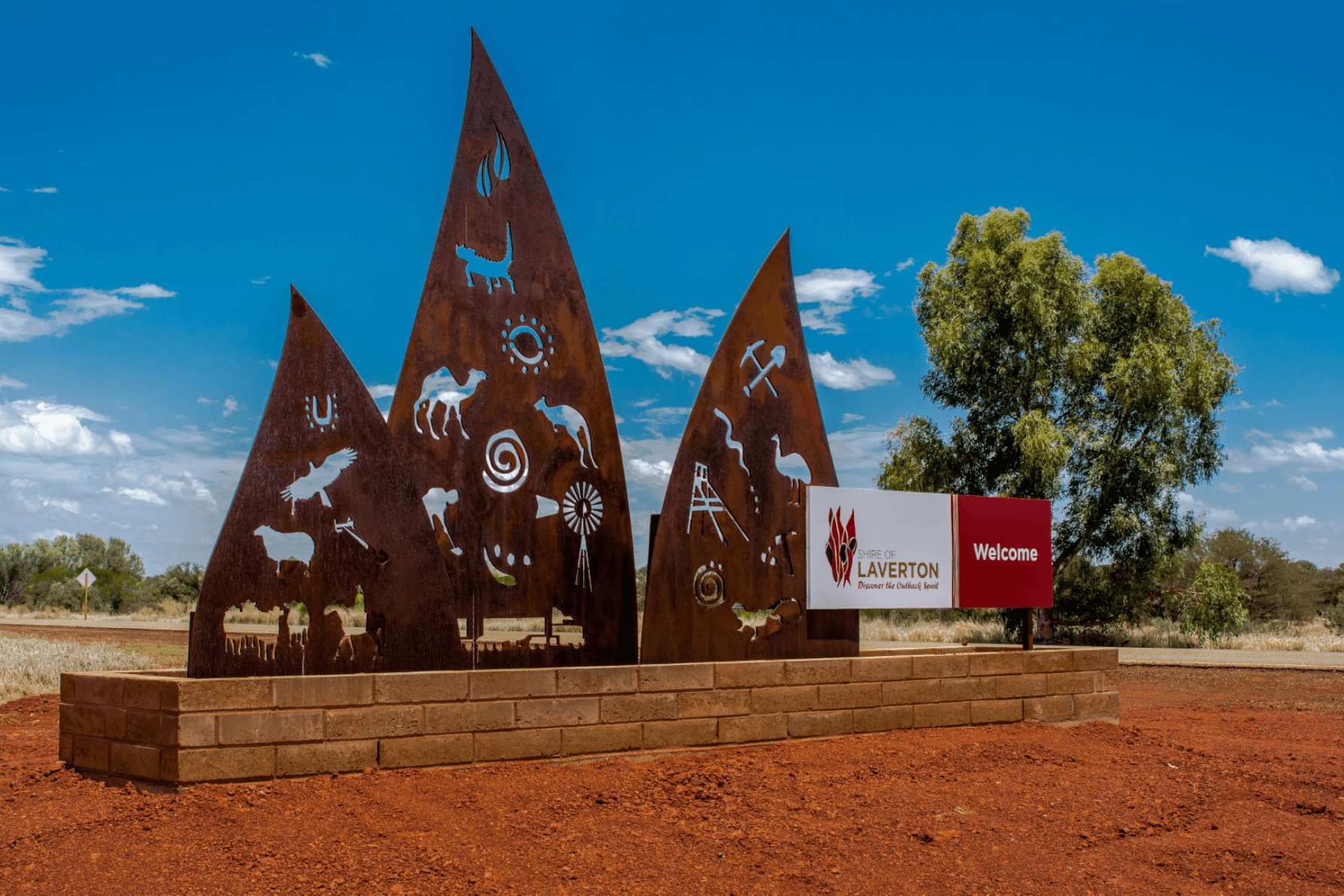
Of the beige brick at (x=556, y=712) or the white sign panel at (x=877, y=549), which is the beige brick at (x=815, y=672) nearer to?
the white sign panel at (x=877, y=549)

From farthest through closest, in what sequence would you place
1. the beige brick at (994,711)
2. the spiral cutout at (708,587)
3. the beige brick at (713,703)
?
the beige brick at (994,711) → the spiral cutout at (708,587) → the beige brick at (713,703)

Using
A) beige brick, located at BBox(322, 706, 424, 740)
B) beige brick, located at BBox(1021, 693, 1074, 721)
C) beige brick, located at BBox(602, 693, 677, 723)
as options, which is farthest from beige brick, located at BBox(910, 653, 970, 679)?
beige brick, located at BBox(322, 706, 424, 740)

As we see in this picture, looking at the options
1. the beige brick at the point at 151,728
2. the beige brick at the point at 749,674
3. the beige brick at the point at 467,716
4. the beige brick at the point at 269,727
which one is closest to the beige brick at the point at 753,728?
the beige brick at the point at 749,674

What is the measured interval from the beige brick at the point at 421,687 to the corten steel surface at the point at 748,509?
1654 mm

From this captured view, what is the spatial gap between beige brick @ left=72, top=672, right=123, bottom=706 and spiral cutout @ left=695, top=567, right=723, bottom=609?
4.28m

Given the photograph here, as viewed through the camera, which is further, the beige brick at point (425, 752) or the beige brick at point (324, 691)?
the beige brick at point (425, 752)

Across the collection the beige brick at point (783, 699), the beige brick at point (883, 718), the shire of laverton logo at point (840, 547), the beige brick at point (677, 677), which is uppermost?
the shire of laverton logo at point (840, 547)

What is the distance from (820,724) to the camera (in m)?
8.18

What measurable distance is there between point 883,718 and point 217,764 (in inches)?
213

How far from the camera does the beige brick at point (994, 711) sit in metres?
9.05

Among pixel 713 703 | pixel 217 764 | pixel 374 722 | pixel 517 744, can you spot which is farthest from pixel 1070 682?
pixel 217 764

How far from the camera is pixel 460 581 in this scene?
Answer: 7352 millimetres

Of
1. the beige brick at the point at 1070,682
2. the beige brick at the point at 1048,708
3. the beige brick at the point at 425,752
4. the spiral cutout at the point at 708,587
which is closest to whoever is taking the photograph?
the beige brick at the point at 425,752

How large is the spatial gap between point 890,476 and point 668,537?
17.6m
